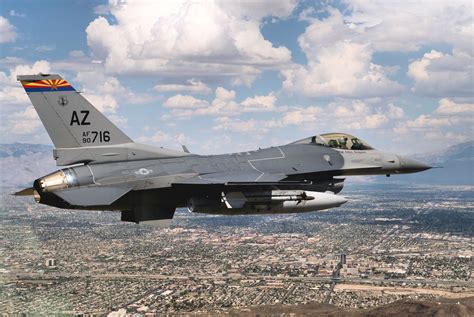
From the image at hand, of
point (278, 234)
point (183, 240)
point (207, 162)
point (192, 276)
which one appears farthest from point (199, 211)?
point (278, 234)

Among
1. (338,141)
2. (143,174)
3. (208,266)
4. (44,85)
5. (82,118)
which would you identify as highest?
(44,85)

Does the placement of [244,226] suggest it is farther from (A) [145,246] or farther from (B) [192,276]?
(B) [192,276]

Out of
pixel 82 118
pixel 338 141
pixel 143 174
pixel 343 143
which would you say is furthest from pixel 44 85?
pixel 343 143

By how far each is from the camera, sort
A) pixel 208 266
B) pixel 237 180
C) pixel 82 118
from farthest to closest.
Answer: pixel 208 266 < pixel 82 118 < pixel 237 180

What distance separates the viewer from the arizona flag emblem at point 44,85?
17.8m

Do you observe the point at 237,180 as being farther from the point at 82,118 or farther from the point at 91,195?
the point at 82,118

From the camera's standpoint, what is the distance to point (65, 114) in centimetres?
1795

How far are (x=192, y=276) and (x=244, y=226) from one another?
1428 inches

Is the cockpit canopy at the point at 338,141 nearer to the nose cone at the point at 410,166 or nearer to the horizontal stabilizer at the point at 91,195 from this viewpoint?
the nose cone at the point at 410,166

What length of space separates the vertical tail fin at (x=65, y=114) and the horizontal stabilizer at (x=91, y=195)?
1.92 metres

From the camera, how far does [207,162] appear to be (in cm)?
1855

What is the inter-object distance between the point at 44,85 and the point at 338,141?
10.0 metres

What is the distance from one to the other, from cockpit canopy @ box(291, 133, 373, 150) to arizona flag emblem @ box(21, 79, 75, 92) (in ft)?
26.7

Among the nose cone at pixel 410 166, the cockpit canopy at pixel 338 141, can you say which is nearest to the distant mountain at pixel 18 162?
the cockpit canopy at pixel 338 141
